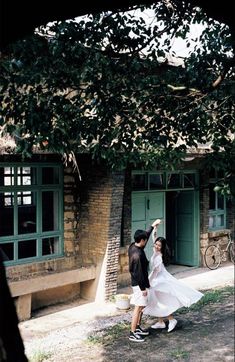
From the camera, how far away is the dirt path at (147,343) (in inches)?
299

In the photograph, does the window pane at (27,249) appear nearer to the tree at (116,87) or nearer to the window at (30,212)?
the window at (30,212)

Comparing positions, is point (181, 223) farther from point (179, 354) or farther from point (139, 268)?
point (179, 354)

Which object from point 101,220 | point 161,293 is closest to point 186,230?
point 101,220

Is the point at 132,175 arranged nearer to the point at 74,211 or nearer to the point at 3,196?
the point at 74,211

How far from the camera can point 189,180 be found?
1429 centimetres

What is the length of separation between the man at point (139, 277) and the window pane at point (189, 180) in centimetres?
596

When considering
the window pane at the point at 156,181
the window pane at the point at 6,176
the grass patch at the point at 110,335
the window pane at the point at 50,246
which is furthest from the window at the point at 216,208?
the window pane at the point at 6,176

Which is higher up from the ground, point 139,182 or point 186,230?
point 139,182

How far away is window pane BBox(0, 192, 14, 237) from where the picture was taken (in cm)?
979

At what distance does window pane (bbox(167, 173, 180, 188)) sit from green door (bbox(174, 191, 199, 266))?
2.65ft

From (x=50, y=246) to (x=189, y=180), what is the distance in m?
5.19

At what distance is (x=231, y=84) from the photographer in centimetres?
616

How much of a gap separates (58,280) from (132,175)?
3510 mm

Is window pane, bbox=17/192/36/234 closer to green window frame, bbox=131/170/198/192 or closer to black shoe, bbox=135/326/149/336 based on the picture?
green window frame, bbox=131/170/198/192
